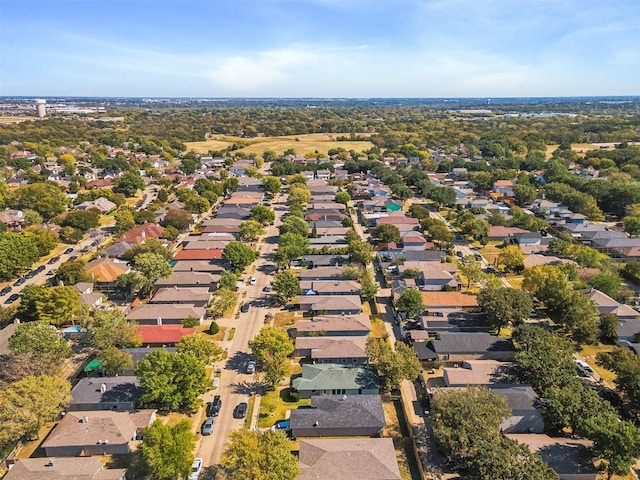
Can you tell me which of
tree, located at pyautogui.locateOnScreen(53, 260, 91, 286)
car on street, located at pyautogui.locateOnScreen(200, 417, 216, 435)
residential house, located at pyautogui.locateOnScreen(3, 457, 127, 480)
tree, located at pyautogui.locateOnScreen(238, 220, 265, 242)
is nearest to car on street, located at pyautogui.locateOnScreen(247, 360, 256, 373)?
car on street, located at pyautogui.locateOnScreen(200, 417, 216, 435)

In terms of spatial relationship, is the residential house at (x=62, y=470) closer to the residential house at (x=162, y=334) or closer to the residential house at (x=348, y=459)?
the residential house at (x=348, y=459)

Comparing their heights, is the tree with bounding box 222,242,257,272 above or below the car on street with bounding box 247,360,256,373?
above

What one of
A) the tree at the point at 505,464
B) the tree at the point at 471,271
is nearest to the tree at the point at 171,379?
the tree at the point at 505,464

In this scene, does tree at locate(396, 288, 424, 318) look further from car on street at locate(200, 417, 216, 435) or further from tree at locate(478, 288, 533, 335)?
car on street at locate(200, 417, 216, 435)

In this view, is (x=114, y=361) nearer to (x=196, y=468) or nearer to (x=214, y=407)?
(x=214, y=407)

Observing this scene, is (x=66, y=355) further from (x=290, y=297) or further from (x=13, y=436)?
(x=290, y=297)
